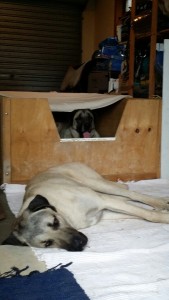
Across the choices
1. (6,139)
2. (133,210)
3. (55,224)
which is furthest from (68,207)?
(6,139)

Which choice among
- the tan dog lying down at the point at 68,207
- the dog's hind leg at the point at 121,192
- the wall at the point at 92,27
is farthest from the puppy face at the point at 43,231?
the wall at the point at 92,27

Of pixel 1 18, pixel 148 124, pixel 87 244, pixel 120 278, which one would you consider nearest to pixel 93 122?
pixel 148 124

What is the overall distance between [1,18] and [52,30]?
2.76 feet

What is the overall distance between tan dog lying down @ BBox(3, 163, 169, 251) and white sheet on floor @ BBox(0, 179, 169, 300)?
0.06 meters

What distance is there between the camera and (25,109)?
2.65m

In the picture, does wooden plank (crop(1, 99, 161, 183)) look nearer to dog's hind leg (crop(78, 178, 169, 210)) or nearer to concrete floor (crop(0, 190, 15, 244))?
concrete floor (crop(0, 190, 15, 244))

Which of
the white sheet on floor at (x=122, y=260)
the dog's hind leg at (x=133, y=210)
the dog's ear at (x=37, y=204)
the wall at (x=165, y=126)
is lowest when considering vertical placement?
the white sheet on floor at (x=122, y=260)

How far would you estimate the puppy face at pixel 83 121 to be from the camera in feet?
11.6

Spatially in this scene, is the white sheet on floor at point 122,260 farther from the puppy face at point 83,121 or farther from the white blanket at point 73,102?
the puppy face at point 83,121

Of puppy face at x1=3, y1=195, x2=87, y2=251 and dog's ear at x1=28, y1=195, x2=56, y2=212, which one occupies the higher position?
dog's ear at x1=28, y1=195, x2=56, y2=212

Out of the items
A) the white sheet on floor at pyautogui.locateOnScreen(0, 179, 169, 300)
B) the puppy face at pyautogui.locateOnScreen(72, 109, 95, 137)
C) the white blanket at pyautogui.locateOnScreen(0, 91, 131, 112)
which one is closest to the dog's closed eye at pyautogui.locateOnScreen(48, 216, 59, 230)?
the white sheet on floor at pyautogui.locateOnScreen(0, 179, 169, 300)

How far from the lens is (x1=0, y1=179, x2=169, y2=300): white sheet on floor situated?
127 centimetres

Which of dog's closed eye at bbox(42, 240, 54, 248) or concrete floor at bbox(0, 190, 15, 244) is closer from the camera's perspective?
dog's closed eye at bbox(42, 240, 54, 248)

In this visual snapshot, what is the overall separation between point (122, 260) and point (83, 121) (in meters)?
2.17
